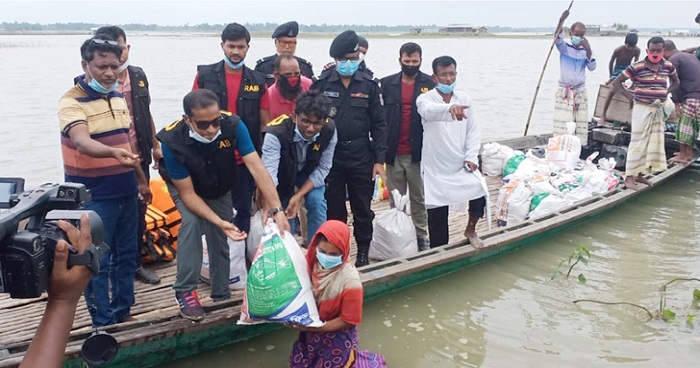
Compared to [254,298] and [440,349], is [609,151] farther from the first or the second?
[254,298]

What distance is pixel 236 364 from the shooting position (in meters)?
3.63

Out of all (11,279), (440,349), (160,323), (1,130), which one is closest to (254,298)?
(160,323)

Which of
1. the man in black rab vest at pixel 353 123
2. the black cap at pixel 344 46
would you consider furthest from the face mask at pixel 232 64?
the black cap at pixel 344 46

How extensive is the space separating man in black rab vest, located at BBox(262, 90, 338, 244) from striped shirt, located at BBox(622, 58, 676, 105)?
4282 millimetres

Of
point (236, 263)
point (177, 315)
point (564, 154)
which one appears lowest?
point (177, 315)

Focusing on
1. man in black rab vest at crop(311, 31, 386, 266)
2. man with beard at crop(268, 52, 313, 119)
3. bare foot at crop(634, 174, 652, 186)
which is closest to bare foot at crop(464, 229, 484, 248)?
man in black rab vest at crop(311, 31, 386, 266)

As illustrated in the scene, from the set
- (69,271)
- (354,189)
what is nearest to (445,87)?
(354,189)

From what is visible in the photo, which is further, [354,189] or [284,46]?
[284,46]

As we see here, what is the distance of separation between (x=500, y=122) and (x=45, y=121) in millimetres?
10858

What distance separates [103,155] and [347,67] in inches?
73.5

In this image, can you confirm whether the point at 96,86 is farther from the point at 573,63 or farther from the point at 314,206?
the point at 573,63

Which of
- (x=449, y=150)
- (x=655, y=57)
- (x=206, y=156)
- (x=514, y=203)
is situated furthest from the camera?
(x=655, y=57)

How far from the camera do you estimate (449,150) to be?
171 inches

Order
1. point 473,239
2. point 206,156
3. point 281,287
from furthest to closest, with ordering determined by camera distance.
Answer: point 473,239
point 206,156
point 281,287
